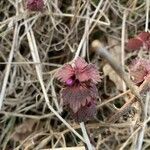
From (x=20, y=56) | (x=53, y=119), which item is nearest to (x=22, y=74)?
(x=20, y=56)

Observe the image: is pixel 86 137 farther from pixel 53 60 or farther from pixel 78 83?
pixel 53 60

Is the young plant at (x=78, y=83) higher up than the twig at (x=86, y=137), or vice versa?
the young plant at (x=78, y=83)

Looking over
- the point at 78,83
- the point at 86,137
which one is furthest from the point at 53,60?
the point at 78,83

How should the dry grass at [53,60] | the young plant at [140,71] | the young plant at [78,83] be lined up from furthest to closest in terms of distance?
the dry grass at [53,60]
the young plant at [140,71]
the young plant at [78,83]

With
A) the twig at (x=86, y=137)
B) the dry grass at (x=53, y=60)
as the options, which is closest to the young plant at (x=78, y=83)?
→ the twig at (x=86, y=137)

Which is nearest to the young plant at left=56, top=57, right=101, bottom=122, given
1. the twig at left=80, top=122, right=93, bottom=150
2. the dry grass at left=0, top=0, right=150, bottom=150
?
the twig at left=80, top=122, right=93, bottom=150

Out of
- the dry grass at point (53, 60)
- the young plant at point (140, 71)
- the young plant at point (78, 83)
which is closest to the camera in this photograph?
the young plant at point (78, 83)

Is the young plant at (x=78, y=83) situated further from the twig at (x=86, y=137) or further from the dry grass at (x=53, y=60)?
the dry grass at (x=53, y=60)
